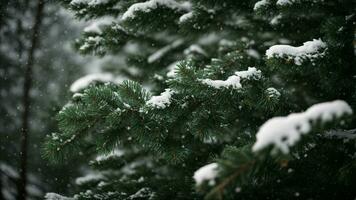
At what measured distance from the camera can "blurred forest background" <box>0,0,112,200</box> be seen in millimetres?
5977

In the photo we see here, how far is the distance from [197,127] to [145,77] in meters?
1.88

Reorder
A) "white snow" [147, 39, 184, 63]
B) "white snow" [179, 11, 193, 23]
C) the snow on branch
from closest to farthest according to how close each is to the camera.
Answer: the snow on branch → "white snow" [179, 11, 193, 23] → "white snow" [147, 39, 184, 63]

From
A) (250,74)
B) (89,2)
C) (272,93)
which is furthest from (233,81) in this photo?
(89,2)

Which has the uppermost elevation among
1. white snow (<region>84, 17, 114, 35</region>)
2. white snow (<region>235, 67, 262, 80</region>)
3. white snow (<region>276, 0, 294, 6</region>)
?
white snow (<region>84, 17, 114, 35</region>)

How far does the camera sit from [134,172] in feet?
11.4

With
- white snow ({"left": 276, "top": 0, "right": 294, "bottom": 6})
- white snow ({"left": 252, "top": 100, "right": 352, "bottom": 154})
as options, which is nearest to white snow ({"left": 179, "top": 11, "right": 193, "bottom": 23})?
white snow ({"left": 276, "top": 0, "right": 294, "bottom": 6})

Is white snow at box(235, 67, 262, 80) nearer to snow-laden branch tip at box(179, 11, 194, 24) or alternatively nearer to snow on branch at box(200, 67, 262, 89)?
snow on branch at box(200, 67, 262, 89)

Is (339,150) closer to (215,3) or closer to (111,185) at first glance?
(215,3)

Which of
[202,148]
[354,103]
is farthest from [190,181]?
[354,103]

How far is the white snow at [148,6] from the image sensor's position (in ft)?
9.21

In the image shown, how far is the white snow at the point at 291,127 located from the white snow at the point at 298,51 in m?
0.67

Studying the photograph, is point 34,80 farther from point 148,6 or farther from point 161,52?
point 148,6

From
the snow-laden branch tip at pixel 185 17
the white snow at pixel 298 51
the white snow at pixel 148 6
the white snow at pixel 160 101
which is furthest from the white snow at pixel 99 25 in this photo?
the white snow at pixel 298 51

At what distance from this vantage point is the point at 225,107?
1.90 metres
